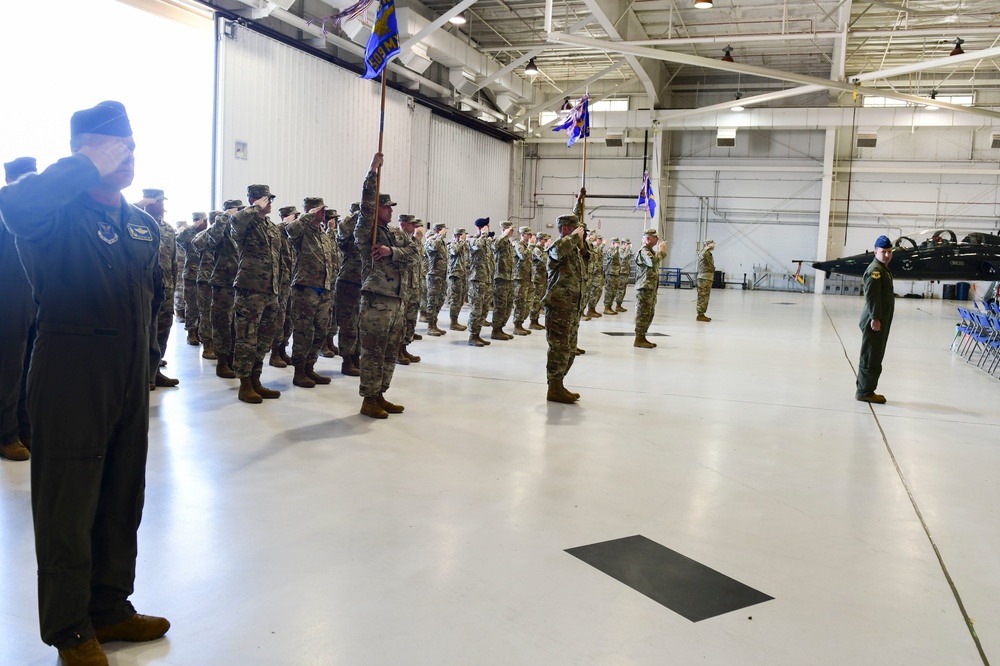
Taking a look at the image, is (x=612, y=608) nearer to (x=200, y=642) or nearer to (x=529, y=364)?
(x=200, y=642)

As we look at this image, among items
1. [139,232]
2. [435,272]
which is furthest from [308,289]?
[139,232]

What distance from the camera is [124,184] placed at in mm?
2064

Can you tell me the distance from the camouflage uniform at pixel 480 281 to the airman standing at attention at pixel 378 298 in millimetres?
4160

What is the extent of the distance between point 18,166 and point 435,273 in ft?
21.4

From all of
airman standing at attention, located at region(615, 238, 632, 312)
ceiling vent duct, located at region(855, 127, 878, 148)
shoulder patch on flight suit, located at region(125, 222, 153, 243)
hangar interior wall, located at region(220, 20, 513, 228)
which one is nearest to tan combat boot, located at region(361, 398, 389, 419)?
shoulder patch on flight suit, located at region(125, 222, 153, 243)

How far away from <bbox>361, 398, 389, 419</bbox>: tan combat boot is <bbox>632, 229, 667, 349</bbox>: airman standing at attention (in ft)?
16.5

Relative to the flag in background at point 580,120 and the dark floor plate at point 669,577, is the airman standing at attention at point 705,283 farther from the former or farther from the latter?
the dark floor plate at point 669,577

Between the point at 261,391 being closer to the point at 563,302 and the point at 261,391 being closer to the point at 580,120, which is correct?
the point at 563,302

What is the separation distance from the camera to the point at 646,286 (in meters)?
9.60

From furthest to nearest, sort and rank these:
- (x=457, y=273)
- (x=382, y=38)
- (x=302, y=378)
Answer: (x=457, y=273), (x=302, y=378), (x=382, y=38)

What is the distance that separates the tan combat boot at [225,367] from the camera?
643 cm

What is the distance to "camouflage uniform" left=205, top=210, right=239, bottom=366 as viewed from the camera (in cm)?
600

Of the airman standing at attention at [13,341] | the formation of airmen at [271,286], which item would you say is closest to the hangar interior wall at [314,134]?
the formation of airmen at [271,286]

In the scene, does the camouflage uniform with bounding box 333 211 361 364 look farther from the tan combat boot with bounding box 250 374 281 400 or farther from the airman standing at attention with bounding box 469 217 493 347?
the airman standing at attention with bounding box 469 217 493 347
